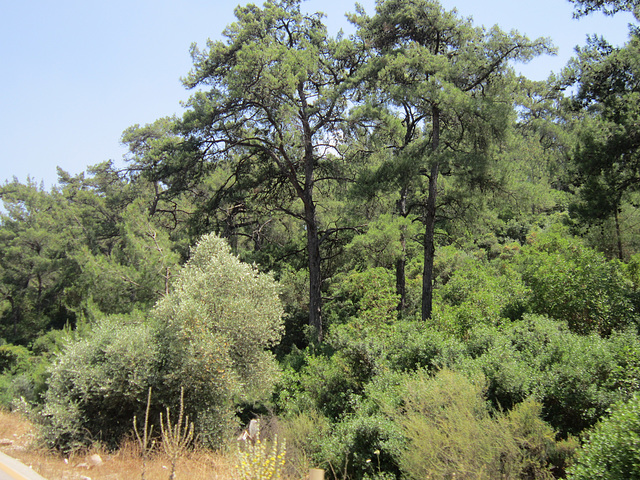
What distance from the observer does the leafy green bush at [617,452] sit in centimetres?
511

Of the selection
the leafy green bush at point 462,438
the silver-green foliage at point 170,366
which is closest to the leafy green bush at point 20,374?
the silver-green foliage at point 170,366

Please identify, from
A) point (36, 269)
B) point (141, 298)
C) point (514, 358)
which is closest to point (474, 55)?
point (514, 358)

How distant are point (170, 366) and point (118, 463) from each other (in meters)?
2.46

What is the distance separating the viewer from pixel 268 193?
19.5 metres

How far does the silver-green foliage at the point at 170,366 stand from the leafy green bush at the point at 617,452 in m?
8.44

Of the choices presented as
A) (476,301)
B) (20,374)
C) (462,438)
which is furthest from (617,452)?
(20,374)

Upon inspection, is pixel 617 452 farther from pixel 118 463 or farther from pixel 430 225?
pixel 430 225

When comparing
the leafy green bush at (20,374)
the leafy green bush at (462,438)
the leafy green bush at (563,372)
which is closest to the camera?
the leafy green bush at (462,438)

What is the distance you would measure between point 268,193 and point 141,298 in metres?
7.42

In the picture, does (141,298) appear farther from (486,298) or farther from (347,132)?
(486,298)

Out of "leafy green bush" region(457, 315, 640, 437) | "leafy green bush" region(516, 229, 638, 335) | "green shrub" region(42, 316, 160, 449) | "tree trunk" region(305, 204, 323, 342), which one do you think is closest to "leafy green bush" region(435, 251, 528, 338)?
"leafy green bush" region(516, 229, 638, 335)

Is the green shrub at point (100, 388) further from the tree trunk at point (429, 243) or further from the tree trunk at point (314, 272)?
the tree trunk at point (429, 243)

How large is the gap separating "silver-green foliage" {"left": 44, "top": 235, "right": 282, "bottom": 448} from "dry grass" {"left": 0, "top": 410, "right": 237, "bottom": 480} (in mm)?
644

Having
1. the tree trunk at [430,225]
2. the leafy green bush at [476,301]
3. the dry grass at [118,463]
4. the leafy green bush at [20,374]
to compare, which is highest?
the tree trunk at [430,225]
